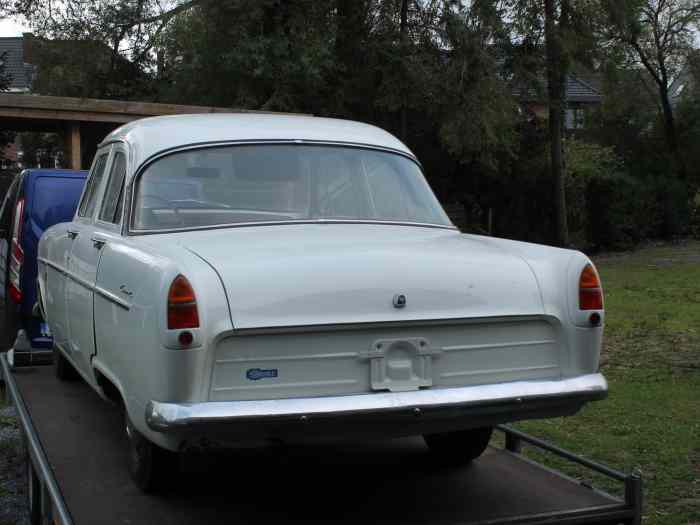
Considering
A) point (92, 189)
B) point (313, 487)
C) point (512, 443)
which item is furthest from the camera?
point (92, 189)

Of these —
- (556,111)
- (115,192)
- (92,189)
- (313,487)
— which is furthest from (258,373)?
(556,111)

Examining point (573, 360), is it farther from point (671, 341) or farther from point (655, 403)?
point (671, 341)

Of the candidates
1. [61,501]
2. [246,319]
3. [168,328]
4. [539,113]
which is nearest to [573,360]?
[246,319]

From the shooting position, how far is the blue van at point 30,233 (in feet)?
25.6

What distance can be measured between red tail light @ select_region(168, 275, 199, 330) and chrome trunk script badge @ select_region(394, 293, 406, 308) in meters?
0.78

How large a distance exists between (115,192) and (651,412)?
476 centimetres

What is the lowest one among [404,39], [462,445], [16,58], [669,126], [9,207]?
[462,445]

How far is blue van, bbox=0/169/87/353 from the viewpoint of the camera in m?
7.82

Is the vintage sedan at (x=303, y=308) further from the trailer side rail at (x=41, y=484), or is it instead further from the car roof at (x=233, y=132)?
the trailer side rail at (x=41, y=484)

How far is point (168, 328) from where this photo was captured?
11.4ft

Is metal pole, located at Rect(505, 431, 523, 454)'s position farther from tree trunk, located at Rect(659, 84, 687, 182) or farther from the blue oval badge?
tree trunk, located at Rect(659, 84, 687, 182)

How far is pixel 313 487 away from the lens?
440 cm

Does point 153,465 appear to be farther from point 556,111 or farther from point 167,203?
point 556,111

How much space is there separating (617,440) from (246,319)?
4.20 meters
